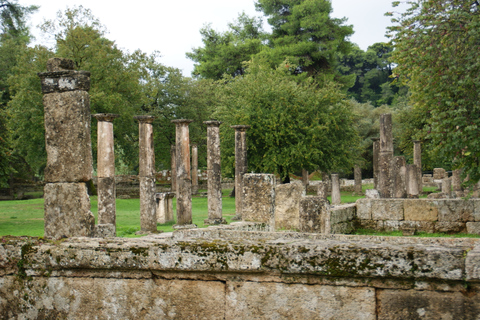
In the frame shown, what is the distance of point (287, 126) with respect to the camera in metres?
27.1

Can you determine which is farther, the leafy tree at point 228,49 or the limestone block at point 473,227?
the leafy tree at point 228,49

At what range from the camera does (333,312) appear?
11.6 feet

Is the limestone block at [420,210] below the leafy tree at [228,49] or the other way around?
below

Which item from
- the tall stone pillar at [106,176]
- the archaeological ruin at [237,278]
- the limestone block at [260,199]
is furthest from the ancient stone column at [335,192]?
the archaeological ruin at [237,278]

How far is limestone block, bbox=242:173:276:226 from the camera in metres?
10.5

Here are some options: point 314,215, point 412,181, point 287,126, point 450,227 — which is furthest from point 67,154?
point 412,181

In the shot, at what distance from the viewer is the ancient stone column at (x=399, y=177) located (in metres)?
20.8

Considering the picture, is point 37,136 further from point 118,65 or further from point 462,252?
point 462,252

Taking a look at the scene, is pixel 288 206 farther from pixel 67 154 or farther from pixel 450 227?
pixel 67 154

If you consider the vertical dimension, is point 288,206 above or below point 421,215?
above

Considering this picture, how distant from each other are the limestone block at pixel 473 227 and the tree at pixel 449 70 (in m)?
→ 1.34

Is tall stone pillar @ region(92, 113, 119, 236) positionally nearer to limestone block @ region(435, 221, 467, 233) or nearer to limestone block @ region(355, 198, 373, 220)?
limestone block @ region(355, 198, 373, 220)

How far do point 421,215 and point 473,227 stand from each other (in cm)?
138

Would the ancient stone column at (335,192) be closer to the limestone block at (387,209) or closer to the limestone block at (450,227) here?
the limestone block at (387,209)
